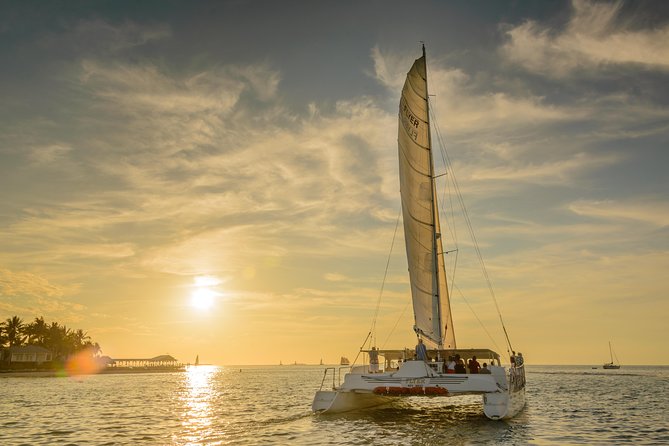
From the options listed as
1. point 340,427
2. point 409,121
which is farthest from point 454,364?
point 409,121

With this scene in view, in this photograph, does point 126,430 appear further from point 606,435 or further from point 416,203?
point 606,435

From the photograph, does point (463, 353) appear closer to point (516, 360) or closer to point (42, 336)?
point (516, 360)

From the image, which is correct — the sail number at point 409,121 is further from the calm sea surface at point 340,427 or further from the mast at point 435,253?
the calm sea surface at point 340,427

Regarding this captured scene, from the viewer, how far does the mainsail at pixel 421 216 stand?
87.2 ft

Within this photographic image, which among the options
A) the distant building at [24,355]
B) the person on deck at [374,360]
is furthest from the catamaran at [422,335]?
the distant building at [24,355]

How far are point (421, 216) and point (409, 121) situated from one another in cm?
518

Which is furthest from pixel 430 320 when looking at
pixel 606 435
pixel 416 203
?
pixel 606 435

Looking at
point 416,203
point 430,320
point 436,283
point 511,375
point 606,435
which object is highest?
point 416,203

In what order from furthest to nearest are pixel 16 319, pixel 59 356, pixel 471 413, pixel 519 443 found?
pixel 59 356 → pixel 16 319 → pixel 471 413 → pixel 519 443

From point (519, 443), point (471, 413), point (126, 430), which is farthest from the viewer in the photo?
point (471, 413)

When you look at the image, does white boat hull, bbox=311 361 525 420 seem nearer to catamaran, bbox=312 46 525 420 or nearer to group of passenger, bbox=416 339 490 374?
catamaran, bbox=312 46 525 420

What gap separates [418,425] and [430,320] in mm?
4956

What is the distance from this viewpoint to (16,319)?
111188 mm

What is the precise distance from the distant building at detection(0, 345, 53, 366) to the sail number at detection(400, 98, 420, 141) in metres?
103
